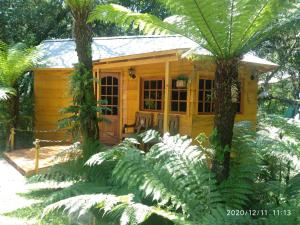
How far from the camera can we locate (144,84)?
1121cm

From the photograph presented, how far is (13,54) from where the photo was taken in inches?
416

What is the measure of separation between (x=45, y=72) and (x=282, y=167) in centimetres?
935

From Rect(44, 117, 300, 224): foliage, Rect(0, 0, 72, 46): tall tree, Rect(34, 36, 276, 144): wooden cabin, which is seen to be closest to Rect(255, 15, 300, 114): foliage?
Rect(34, 36, 276, 144): wooden cabin

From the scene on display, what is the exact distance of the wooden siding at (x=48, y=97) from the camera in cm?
1275

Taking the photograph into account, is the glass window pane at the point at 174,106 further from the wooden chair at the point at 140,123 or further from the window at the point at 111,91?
the window at the point at 111,91

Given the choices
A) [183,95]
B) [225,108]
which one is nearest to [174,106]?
[183,95]

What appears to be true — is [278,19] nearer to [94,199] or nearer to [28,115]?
[94,199]

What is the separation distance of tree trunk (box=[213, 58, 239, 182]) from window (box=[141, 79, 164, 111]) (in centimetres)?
598

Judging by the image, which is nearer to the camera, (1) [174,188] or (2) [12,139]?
(1) [174,188]

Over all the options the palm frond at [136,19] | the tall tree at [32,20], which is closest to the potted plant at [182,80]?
the palm frond at [136,19]

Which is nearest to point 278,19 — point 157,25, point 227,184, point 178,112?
point 157,25

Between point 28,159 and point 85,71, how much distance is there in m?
3.60

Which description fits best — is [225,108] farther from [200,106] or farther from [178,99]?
[178,99]

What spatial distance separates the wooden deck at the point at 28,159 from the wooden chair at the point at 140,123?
6.76 feet
